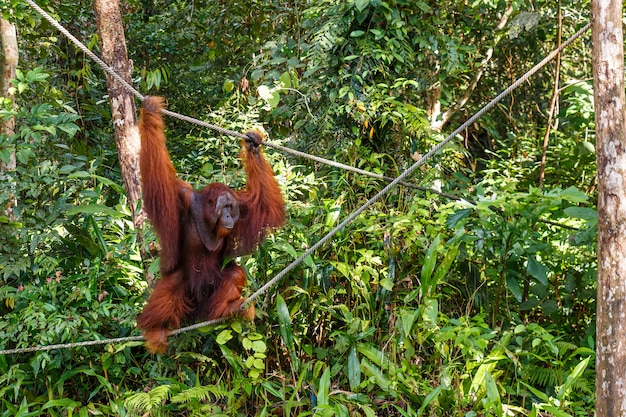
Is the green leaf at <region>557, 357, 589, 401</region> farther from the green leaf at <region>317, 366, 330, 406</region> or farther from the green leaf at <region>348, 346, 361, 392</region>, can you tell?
the green leaf at <region>317, 366, 330, 406</region>

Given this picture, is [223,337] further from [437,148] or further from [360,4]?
[360,4]

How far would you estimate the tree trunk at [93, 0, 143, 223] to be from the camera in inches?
163

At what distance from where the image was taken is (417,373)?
406 centimetres

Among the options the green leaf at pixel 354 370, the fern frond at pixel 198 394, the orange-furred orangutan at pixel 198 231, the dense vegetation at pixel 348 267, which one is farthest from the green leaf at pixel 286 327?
the fern frond at pixel 198 394

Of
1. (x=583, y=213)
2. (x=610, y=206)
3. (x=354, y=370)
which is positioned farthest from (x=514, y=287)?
(x=610, y=206)

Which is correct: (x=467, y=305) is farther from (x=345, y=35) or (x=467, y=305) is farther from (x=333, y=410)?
(x=345, y=35)

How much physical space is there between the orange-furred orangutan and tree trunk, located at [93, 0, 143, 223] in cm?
42

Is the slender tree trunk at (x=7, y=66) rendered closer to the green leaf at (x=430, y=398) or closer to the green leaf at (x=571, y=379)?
the green leaf at (x=430, y=398)

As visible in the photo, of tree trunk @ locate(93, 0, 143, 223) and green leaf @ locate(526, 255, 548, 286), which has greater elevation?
tree trunk @ locate(93, 0, 143, 223)

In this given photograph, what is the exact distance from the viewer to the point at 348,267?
13.9 feet

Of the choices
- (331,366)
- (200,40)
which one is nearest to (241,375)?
(331,366)

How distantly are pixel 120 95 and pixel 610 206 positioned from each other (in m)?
2.68

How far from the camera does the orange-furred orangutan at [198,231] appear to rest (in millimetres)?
3693

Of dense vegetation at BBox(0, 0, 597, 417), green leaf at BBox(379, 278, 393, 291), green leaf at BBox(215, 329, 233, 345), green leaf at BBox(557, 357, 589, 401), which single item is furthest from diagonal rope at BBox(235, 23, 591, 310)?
green leaf at BBox(557, 357, 589, 401)
